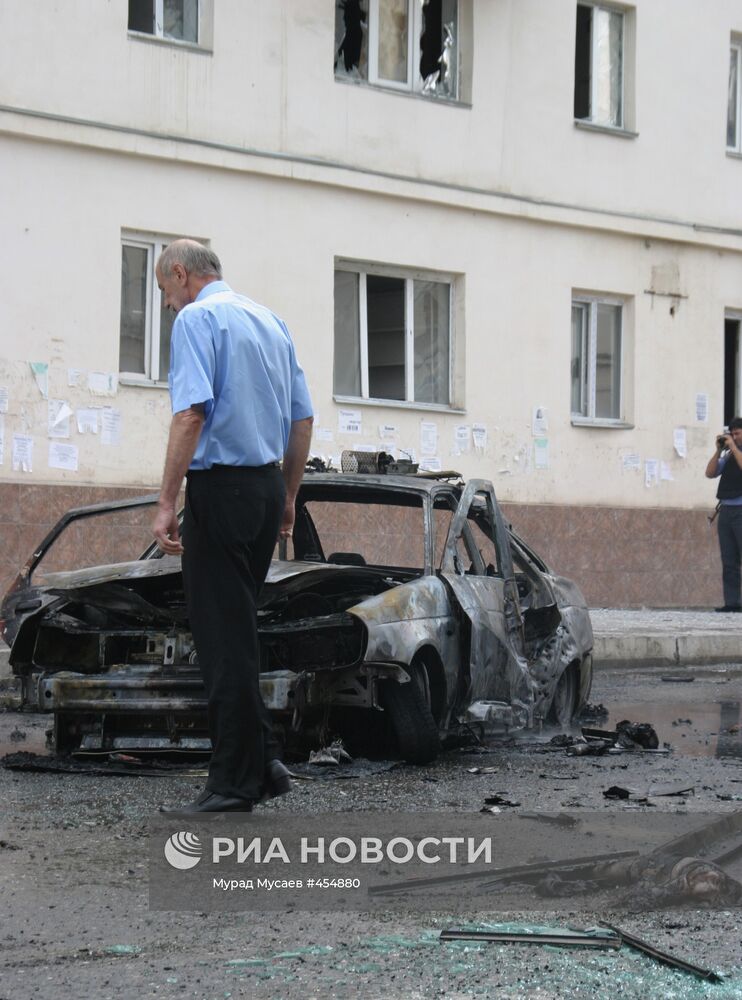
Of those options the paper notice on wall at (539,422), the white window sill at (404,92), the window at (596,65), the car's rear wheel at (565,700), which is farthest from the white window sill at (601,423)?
the car's rear wheel at (565,700)

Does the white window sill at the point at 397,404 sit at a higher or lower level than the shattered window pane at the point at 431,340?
lower

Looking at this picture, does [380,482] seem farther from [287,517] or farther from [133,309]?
[133,309]

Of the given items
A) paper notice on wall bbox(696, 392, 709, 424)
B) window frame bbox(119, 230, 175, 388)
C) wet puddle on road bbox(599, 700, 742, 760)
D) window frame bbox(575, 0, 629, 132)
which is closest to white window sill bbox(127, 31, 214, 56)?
window frame bbox(119, 230, 175, 388)

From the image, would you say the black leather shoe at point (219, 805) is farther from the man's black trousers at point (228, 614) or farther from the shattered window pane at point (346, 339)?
the shattered window pane at point (346, 339)

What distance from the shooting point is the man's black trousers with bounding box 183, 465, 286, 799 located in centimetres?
545

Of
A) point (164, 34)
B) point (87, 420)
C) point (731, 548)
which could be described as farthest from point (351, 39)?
point (731, 548)

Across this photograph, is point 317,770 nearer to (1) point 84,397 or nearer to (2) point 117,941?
(2) point 117,941

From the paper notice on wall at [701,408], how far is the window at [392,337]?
3.47 metres

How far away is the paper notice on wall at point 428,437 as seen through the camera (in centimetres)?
1705

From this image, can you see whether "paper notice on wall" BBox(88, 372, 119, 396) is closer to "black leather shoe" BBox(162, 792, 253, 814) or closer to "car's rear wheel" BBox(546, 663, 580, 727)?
"car's rear wheel" BBox(546, 663, 580, 727)

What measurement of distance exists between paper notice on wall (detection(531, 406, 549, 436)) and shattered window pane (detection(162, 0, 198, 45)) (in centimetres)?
521

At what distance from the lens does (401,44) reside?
17328mm

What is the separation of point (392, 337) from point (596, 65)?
4.19 metres

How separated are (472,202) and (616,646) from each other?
227 inches
